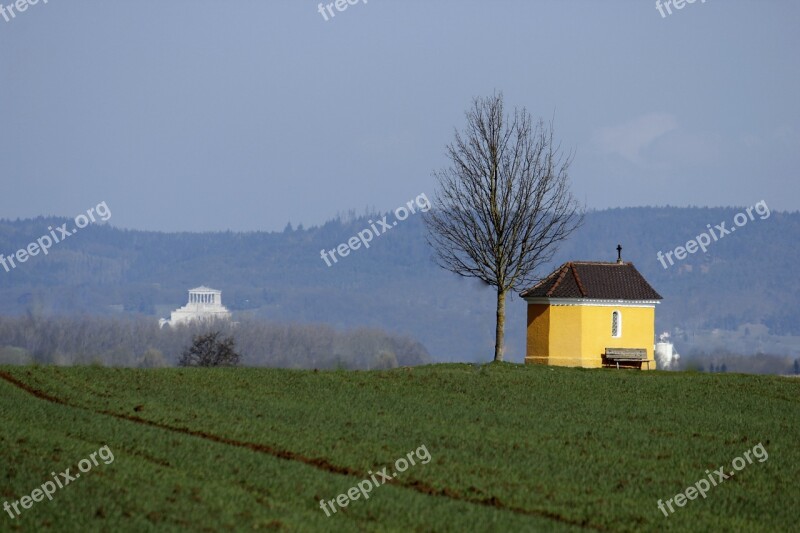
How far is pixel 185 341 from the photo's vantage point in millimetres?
158000

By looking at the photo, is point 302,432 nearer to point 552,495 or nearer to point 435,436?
point 435,436

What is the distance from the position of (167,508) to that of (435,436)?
963 centimetres

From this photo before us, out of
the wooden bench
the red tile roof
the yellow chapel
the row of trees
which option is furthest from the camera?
the row of trees

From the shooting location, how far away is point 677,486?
20.5 m

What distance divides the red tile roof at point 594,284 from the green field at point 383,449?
525 inches

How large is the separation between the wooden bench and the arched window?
0.98 metres

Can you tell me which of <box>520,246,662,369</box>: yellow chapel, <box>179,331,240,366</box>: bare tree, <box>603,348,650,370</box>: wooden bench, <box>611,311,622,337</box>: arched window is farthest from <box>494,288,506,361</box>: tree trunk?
<box>179,331,240,366</box>: bare tree

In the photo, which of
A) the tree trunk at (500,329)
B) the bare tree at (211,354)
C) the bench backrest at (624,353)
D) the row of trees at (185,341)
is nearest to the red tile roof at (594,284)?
the tree trunk at (500,329)

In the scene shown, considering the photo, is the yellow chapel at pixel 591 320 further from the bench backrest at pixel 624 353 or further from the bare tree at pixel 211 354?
the bare tree at pixel 211 354

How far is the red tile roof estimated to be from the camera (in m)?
51.1

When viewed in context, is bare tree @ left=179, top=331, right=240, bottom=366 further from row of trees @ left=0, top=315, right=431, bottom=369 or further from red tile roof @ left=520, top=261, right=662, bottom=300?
row of trees @ left=0, top=315, right=431, bottom=369

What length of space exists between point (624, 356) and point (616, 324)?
205 centimetres

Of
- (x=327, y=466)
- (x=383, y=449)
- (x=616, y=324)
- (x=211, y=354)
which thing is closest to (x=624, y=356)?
(x=616, y=324)

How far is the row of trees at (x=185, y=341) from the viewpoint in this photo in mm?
143500
